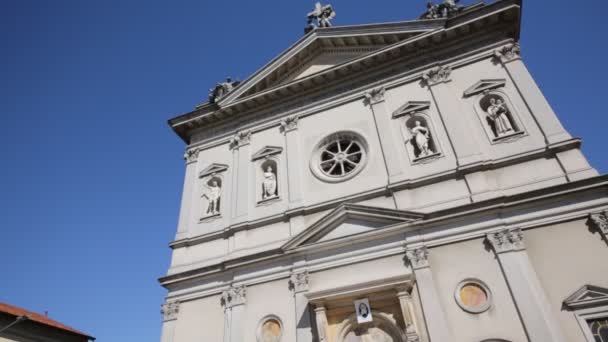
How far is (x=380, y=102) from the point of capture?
47.0ft

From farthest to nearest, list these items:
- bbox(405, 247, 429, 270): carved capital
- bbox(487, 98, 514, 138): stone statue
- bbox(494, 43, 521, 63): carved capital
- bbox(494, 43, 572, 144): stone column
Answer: bbox(494, 43, 521, 63): carved capital
bbox(487, 98, 514, 138): stone statue
bbox(494, 43, 572, 144): stone column
bbox(405, 247, 429, 270): carved capital

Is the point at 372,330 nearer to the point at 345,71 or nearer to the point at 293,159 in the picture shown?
the point at 293,159

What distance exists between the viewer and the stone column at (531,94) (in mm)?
11055

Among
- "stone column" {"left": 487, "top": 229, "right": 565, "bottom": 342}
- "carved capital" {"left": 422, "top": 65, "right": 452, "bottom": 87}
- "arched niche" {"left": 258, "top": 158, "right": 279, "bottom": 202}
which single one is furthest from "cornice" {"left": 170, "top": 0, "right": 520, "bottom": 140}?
"stone column" {"left": 487, "top": 229, "right": 565, "bottom": 342}

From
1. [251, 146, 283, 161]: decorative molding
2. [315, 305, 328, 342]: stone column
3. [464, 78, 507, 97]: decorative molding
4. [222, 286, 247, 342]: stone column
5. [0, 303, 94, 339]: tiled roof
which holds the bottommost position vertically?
[315, 305, 328, 342]: stone column

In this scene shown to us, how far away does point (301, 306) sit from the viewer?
36.6 feet

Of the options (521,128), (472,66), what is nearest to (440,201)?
(521,128)

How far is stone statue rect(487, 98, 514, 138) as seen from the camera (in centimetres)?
1193

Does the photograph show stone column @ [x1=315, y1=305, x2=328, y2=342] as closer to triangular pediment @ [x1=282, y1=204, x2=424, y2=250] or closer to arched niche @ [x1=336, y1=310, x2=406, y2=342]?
arched niche @ [x1=336, y1=310, x2=406, y2=342]

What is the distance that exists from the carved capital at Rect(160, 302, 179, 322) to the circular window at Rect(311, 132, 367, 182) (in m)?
6.64

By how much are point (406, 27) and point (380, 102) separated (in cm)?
327

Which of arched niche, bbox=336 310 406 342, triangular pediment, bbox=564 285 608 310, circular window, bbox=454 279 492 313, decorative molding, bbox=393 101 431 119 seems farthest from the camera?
decorative molding, bbox=393 101 431 119

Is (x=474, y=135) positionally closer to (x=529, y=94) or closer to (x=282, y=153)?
(x=529, y=94)

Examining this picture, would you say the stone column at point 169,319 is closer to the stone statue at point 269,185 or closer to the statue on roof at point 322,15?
the stone statue at point 269,185
